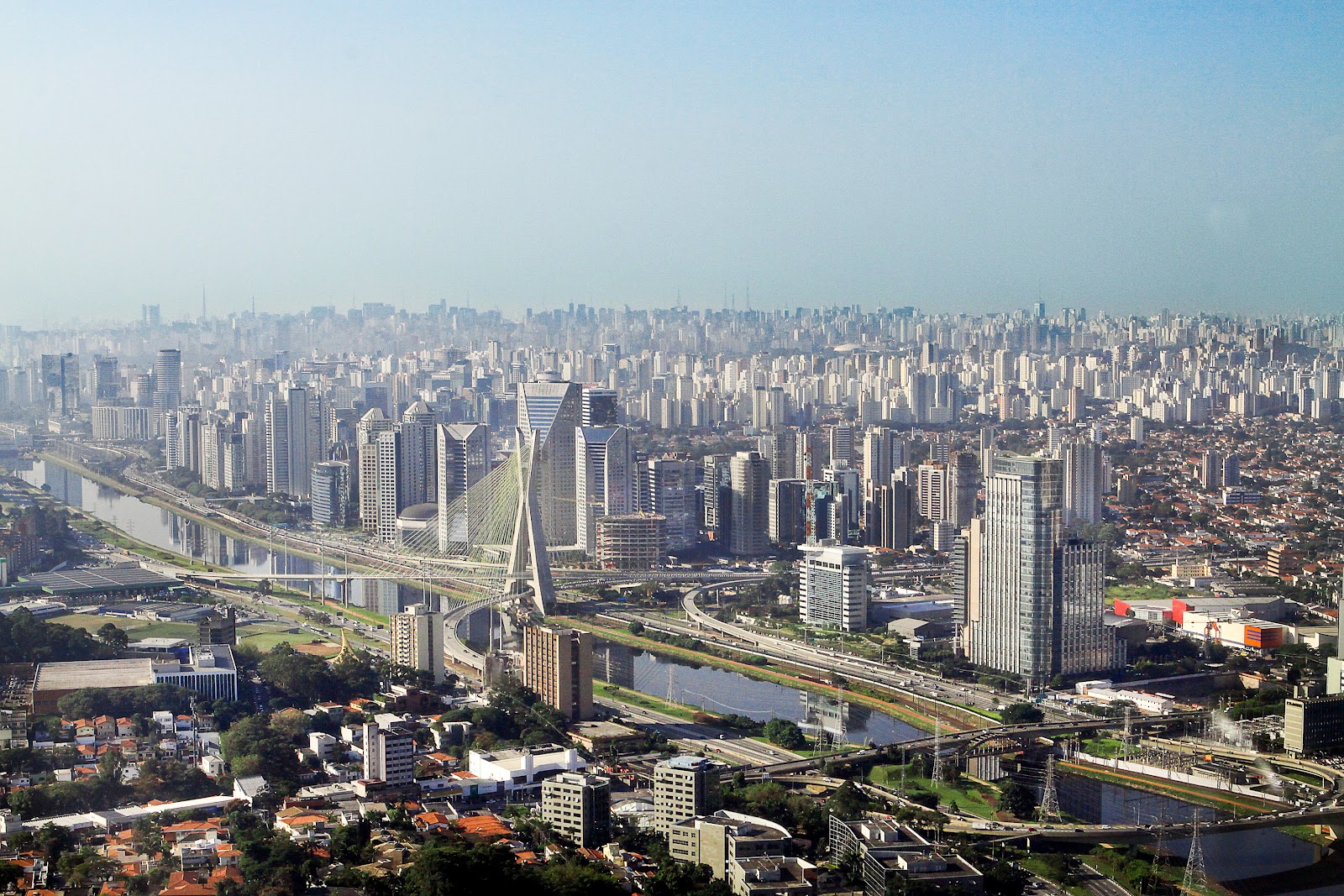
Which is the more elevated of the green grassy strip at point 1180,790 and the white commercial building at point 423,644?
the white commercial building at point 423,644

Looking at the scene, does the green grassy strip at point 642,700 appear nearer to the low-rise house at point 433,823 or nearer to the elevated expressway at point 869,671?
the elevated expressway at point 869,671

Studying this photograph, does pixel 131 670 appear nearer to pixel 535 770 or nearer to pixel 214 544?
pixel 535 770

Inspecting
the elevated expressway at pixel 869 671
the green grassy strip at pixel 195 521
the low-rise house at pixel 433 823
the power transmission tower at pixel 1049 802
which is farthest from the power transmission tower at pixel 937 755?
the green grassy strip at pixel 195 521

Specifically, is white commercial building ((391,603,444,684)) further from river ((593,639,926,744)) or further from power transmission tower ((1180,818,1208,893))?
power transmission tower ((1180,818,1208,893))

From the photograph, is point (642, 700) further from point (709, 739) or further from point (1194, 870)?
point (1194, 870)

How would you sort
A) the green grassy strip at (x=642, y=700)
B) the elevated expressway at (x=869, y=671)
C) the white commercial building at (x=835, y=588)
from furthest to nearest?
the white commercial building at (x=835, y=588) < the elevated expressway at (x=869, y=671) < the green grassy strip at (x=642, y=700)
